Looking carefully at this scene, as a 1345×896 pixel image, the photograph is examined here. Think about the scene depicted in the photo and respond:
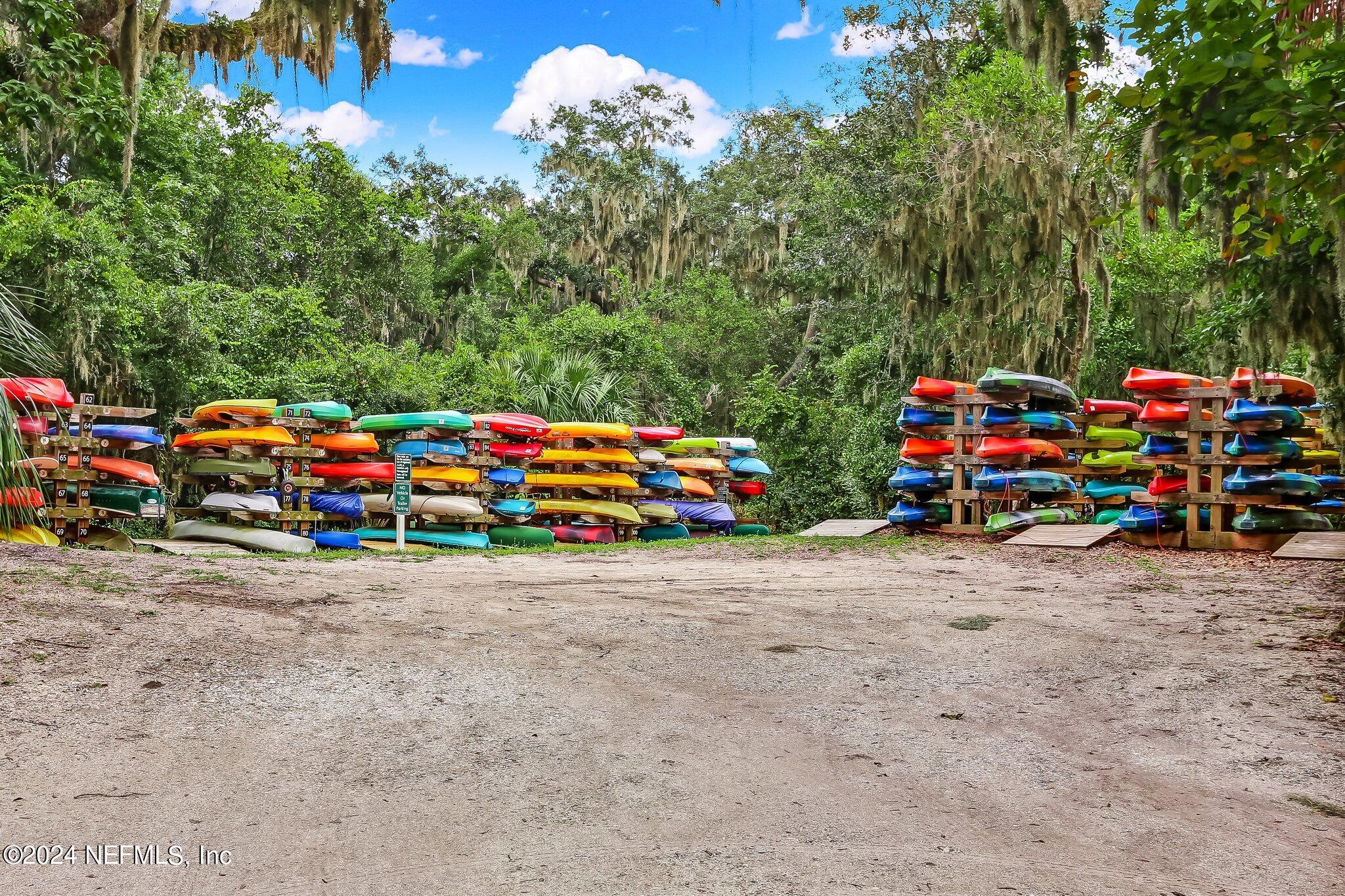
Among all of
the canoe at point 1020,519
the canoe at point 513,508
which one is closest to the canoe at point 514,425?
the canoe at point 513,508

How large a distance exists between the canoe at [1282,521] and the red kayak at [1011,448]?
2.36 metres

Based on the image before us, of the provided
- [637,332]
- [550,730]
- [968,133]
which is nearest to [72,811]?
[550,730]

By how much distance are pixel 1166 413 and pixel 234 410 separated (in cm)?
1023

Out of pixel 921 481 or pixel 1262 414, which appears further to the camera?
pixel 921 481

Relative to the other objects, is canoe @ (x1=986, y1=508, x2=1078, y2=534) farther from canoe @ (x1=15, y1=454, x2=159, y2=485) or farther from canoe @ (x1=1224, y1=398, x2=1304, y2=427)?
canoe @ (x1=15, y1=454, x2=159, y2=485)

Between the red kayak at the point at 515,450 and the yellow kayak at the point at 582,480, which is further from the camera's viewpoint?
the yellow kayak at the point at 582,480

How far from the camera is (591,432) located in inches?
539

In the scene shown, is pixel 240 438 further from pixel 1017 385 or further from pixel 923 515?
pixel 1017 385

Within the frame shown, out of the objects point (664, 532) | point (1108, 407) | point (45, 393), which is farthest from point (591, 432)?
point (1108, 407)

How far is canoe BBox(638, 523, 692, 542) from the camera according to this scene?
14711 millimetres

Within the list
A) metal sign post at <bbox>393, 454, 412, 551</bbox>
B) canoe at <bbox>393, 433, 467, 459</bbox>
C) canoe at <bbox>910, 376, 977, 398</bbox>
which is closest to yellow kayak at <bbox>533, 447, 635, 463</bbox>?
canoe at <bbox>393, 433, 467, 459</bbox>

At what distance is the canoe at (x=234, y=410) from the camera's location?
1116cm

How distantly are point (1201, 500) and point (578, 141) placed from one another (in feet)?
69.1

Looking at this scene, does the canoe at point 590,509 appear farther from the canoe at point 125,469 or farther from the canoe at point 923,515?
the canoe at point 125,469
